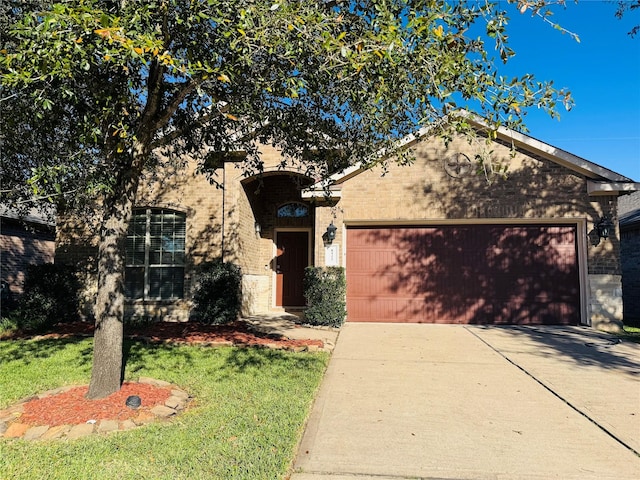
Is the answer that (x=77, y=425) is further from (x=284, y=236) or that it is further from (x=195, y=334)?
(x=284, y=236)

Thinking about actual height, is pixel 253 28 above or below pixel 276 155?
below

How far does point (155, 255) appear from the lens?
11.5 m

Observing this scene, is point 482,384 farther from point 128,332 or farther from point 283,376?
point 128,332

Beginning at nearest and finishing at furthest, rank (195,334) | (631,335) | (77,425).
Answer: (77,425) < (195,334) < (631,335)

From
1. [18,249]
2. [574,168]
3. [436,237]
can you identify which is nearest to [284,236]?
[436,237]

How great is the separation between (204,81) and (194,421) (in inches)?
148

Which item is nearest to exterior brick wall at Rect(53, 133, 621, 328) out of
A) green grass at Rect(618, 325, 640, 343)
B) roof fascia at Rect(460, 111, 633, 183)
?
roof fascia at Rect(460, 111, 633, 183)

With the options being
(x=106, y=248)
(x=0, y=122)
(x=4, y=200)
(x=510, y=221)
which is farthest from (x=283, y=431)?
(x=510, y=221)

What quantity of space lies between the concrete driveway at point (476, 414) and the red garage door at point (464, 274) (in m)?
2.56

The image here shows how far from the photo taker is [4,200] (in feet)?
23.1

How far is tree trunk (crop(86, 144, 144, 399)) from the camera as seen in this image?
4.68m

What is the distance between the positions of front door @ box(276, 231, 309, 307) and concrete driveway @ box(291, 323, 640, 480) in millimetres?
5552

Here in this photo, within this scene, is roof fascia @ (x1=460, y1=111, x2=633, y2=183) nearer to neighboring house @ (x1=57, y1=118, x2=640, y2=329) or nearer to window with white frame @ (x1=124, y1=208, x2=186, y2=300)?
neighboring house @ (x1=57, y1=118, x2=640, y2=329)

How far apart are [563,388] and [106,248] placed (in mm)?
5885
